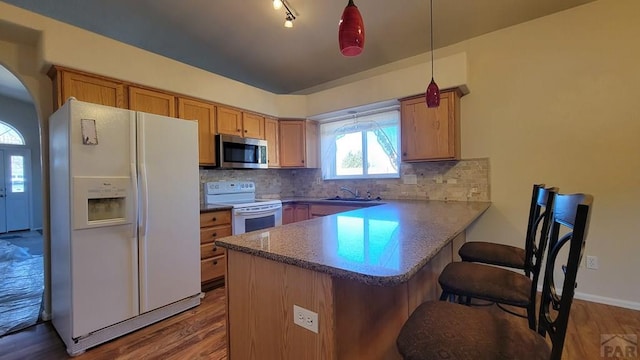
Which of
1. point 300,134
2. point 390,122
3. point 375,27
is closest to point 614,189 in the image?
point 390,122

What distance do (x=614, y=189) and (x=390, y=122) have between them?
7.28 feet

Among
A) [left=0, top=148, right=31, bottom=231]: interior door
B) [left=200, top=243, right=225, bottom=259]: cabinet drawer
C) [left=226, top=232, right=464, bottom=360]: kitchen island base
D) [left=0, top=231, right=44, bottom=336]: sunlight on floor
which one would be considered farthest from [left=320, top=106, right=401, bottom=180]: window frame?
[left=0, top=148, right=31, bottom=231]: interior door

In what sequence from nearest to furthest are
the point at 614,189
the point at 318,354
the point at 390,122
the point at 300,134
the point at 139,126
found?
1. the point at 318,354
2. the point at 139,126
3. the point at 614,189
4. the point at 390,122
5. the point at 300,134

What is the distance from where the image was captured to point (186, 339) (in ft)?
6.53

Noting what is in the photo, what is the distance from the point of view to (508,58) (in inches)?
108

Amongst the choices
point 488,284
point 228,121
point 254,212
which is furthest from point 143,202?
point 488,284

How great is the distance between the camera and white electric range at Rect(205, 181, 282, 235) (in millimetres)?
3061

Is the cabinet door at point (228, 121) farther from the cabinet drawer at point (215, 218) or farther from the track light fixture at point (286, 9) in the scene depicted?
the track light fixture at point (286, 9)

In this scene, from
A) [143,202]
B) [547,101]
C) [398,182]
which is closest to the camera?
[143,202]

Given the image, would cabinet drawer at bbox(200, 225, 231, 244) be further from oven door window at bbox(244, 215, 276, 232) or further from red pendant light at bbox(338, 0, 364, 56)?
red pendant light at bbox(338, 0, 364, 56)

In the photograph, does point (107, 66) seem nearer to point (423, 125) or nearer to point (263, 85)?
point (263, 85)

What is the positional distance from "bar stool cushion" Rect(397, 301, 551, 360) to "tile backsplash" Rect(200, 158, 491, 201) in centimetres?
224

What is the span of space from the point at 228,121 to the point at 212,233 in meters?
1.43

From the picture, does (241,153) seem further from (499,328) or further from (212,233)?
(499,328)
